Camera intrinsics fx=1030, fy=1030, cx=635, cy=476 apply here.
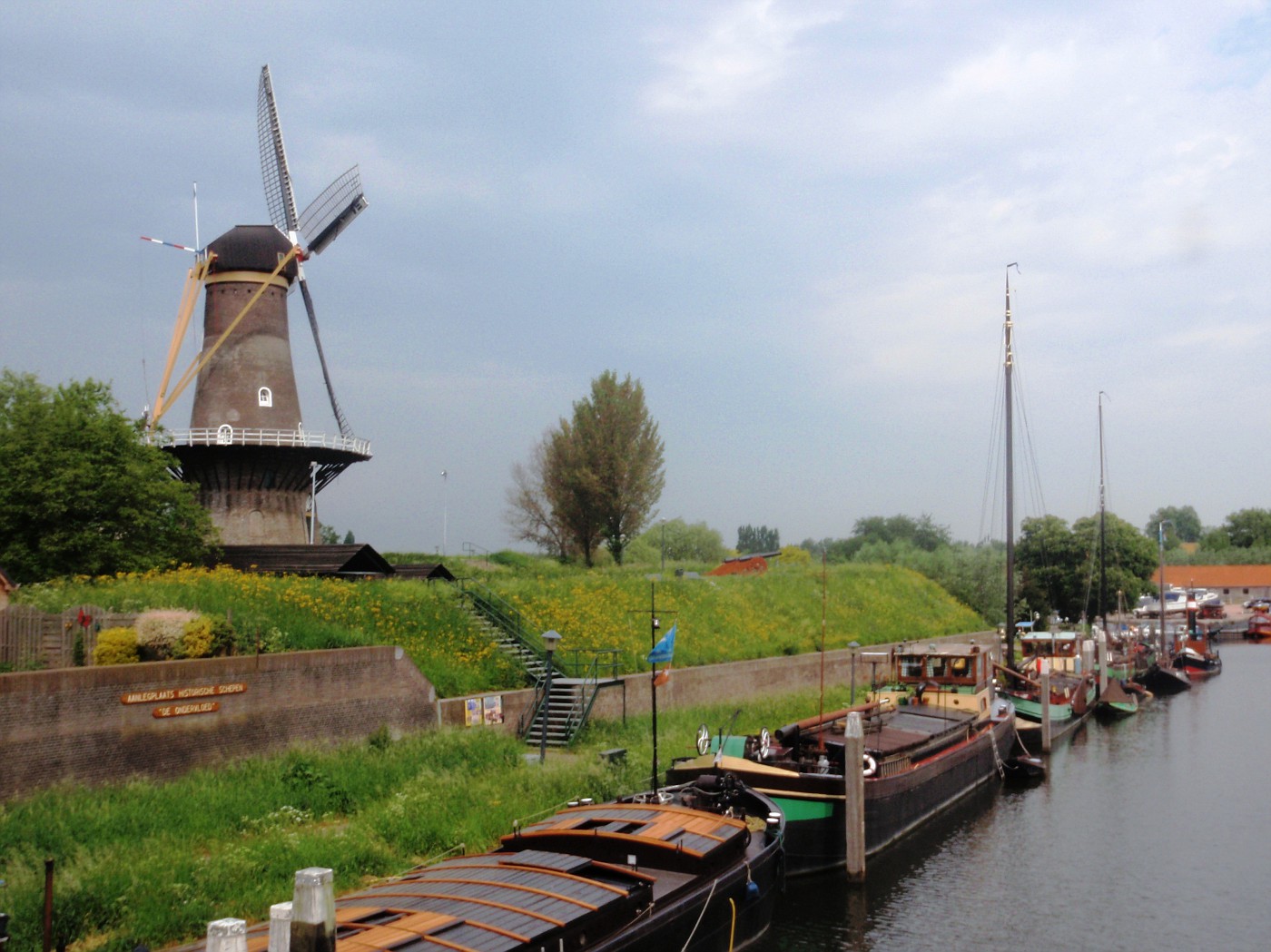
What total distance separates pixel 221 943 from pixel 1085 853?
20.3 m

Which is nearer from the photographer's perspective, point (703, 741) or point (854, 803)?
point (854, 803)

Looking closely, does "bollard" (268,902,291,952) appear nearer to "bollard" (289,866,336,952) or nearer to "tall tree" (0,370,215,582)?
"bollard" (289,866,336,952)

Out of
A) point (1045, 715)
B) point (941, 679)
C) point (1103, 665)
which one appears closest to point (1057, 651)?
point (1103, 665)

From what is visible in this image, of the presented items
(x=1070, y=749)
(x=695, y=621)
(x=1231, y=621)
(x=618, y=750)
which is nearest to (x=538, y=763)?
(x=618, y=750)

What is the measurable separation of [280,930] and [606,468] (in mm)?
48818

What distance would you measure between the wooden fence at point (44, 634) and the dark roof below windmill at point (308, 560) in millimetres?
12026

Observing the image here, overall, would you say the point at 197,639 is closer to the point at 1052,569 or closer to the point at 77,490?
the point at 77,490

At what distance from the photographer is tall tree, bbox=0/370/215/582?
91.9ft

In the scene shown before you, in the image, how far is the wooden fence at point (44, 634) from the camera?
18.9 m

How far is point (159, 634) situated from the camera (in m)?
20.2

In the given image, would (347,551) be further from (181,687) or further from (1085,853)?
(1085,853)

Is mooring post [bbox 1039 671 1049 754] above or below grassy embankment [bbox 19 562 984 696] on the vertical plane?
below

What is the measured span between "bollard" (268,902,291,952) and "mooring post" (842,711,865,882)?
→ 13.3 m

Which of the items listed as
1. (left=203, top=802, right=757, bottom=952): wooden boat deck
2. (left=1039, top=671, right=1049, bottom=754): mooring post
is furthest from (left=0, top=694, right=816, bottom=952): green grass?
(left=1039, top=671, right=1049, bottom=754): mooring post
